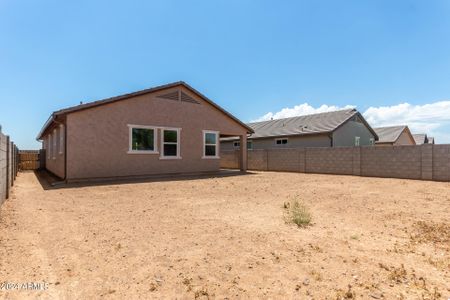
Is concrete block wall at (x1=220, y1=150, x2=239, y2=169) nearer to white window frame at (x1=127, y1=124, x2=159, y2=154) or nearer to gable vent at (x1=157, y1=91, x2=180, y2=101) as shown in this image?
gable vent at (x1=157, y1=91, x2=180, y2=101)

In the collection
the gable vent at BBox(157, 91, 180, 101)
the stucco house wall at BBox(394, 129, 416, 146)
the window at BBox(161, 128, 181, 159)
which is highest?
the gable vent at BBox(157, 91, 180, 101)

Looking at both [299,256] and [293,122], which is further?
[293,122]

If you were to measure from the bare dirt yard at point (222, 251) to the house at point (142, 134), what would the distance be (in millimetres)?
5461

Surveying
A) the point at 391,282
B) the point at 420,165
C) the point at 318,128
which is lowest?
the point at 391,282

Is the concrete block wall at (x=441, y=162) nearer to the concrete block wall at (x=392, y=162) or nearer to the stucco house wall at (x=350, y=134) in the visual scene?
the concrete block wall at (x=392, y=162)

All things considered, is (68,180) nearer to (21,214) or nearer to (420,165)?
(21,214)

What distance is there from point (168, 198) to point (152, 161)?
6.58 m

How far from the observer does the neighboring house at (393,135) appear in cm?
3259

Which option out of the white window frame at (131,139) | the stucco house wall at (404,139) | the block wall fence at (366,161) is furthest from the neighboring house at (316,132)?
the white window frame at (131,139)

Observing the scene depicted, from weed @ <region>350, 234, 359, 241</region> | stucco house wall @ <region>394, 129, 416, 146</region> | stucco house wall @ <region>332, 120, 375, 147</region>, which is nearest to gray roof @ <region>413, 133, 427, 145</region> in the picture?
stucco house wall @ <region>394, 129, 416, 146</region>

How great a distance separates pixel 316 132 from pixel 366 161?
8.10 m

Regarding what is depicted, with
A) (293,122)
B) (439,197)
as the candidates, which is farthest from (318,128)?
(439,197)

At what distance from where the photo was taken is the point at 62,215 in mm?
6914

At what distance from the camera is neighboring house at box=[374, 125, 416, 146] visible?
3259 centimetres
